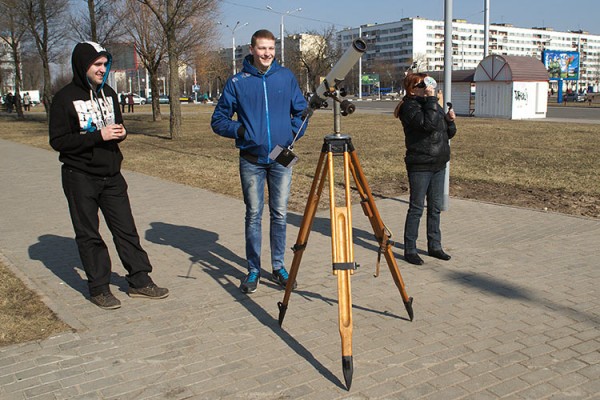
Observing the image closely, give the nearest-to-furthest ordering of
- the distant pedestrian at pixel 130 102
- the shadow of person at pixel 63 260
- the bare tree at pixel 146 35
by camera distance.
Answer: the shadow of person at pixel 63 260, the bare tree at pixel 146 35, the distant pedestrian at pixel 130 102

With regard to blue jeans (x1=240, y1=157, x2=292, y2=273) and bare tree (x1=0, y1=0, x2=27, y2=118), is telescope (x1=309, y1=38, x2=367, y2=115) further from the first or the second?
bare tree (x1=0, y1=0, x2=27, y2=118)

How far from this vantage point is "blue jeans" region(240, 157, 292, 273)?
16.4 ft

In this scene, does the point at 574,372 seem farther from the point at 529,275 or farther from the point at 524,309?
the point at 529,275

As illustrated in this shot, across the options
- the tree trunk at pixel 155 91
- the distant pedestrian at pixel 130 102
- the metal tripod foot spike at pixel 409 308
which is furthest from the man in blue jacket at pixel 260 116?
the distant pedestrian at pixel 130 102

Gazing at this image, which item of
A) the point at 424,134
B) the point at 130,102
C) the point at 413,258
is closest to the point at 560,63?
the point at 130,102

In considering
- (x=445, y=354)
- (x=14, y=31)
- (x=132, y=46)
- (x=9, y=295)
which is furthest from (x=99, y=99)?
(x=14, y=31)

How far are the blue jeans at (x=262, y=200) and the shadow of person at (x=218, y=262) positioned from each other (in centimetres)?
42

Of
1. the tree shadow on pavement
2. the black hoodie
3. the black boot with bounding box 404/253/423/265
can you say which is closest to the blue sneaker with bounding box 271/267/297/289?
the black boot with bounding box 404/253/423/265

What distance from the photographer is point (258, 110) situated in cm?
481

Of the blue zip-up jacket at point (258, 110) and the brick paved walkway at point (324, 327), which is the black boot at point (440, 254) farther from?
the blue zip-up jacket at point (258, 110)

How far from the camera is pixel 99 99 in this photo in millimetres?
4762

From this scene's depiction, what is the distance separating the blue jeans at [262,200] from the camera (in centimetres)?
498

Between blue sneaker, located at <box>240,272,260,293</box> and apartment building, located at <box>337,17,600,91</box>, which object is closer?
blue sneaker, located at <box>240,272,260,293</box>

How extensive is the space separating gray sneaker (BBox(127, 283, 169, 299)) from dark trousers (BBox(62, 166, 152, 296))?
1.6 inches
